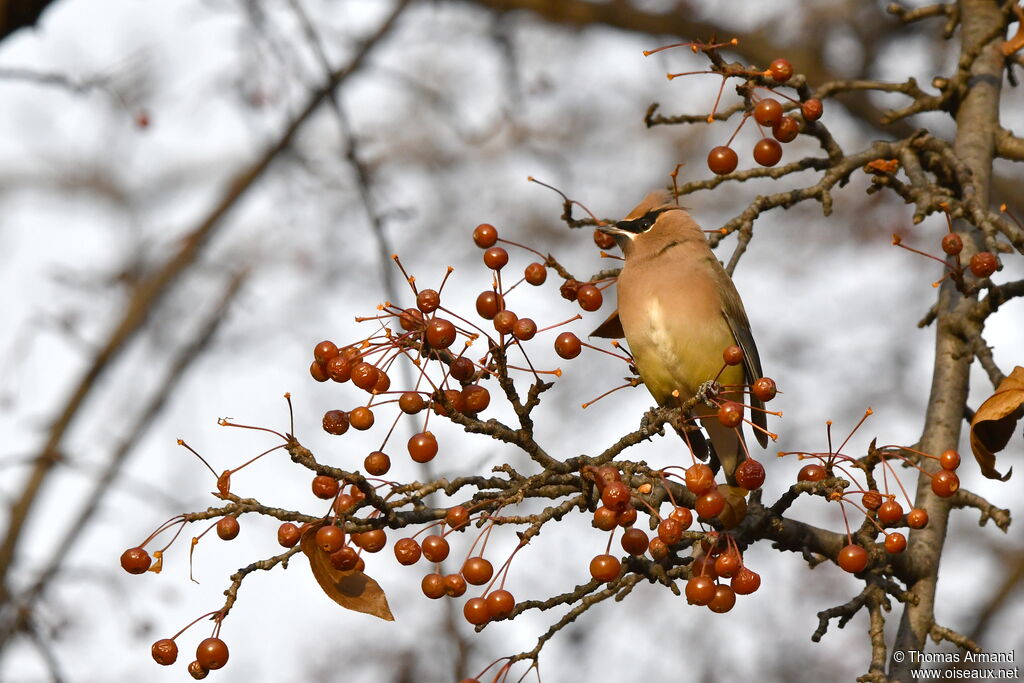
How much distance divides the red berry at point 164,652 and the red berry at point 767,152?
82.6 inches

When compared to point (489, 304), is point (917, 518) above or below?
below

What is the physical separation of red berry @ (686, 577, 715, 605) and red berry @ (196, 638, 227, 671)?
100 centimetres

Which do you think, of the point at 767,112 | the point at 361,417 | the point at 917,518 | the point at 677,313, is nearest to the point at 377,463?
the point at 361,417

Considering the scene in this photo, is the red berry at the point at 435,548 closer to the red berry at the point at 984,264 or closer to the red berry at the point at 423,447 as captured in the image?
the red berry at the point at 423,447

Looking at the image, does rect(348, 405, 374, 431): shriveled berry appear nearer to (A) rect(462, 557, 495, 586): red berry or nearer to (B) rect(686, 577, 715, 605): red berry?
(A) rect(462, 557, 495, 586): red berry

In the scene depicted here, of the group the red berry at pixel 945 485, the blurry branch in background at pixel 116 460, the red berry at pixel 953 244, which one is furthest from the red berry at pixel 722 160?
the blurry branch in background at pixel 116 460

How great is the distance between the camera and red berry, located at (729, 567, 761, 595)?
8.56 ft

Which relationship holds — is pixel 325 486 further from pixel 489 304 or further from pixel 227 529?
pixel 489 304

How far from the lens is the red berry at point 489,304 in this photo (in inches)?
103

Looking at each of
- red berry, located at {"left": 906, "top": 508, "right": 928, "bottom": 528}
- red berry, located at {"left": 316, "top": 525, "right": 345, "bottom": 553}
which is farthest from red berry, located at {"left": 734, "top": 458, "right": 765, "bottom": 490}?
red berry, located at {"left": 316, "top": 525, "right": 345, "bottom": 553}

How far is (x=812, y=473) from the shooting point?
2666 mm

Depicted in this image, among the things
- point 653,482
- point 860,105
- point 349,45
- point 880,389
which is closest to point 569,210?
point 653,482

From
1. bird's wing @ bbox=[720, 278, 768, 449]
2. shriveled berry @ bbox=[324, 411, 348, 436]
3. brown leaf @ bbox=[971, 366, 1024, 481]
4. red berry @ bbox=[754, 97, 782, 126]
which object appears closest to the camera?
shriveled berry @ bbox=[324, 411, 348, 436]

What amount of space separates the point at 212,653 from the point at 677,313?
2035 millimetres
